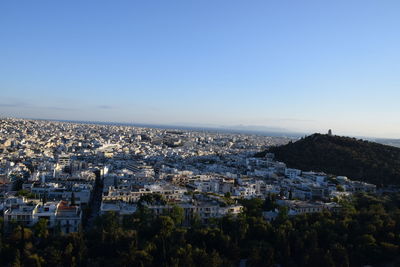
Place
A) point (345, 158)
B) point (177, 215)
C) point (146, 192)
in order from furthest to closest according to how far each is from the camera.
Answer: point (345, 158) → point (146, 192) → point (177, 215)

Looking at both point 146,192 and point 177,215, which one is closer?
point 177,215

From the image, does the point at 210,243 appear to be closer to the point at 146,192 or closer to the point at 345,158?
the point at 146,192

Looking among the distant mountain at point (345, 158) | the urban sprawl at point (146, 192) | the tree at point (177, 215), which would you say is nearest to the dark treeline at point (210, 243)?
the tree at point (177, 215)

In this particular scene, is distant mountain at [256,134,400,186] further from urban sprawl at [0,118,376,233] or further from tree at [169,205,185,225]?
tree at [169,205,185,225]

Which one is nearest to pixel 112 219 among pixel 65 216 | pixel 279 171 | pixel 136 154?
pixel 65 216

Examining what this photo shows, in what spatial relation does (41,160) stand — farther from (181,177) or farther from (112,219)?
(112,219)

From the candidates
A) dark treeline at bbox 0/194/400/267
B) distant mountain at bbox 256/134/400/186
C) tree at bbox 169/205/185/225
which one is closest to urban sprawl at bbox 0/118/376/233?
tree at bbox 169/205/185/225

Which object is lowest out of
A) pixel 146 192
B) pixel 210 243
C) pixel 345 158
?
pixel 210 243

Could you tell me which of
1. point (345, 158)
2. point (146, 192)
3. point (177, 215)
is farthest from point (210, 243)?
point (345, 158)

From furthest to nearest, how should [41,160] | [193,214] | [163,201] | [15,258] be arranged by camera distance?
[41,160], [163,201], [193,214], [15,258]
